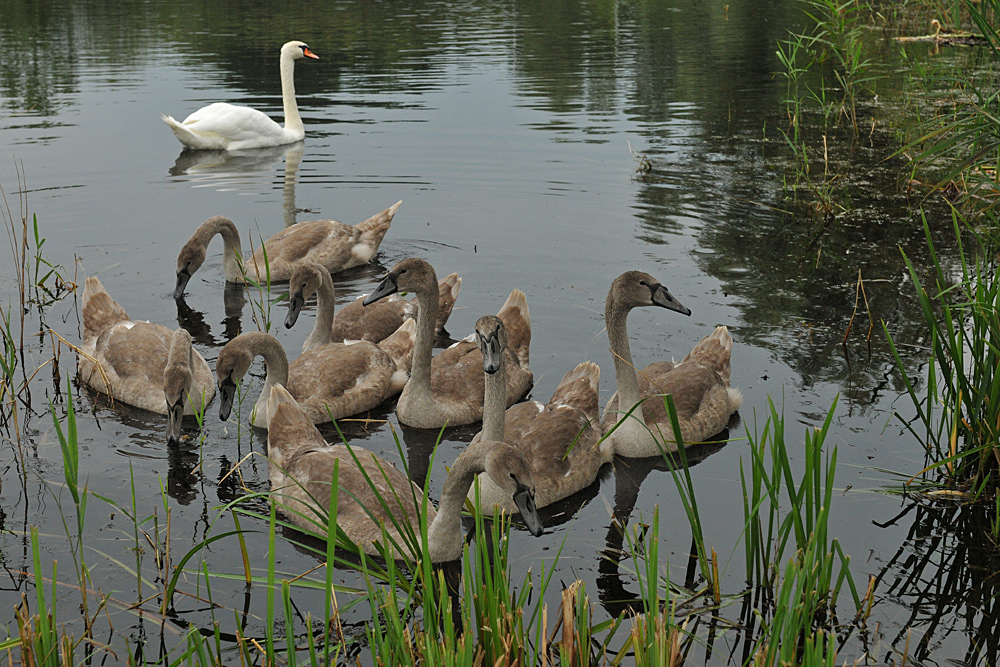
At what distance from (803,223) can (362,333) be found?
6190mm

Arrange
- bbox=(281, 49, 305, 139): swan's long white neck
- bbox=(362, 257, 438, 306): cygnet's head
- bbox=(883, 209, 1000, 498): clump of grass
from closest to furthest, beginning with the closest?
1. bbox=(883, 209, 1000, 498): clump of grass
2. bbox=(362, 257, 438, 306): cygnet's head
3. bbox=(281, 49, 305, 139): swan's long white neck

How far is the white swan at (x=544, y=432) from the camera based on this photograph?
→ 264 inches

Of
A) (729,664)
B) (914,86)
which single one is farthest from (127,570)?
(914,86)

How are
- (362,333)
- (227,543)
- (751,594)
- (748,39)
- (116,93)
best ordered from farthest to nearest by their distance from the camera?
1. (748,39)
2. (116,93)
3. (362,333)
4. (227,543)
5. (751,594)

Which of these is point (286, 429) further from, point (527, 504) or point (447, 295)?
point (447, 295)

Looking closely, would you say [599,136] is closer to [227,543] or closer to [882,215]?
[882,215]

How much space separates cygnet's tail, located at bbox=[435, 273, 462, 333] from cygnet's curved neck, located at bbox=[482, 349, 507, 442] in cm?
311

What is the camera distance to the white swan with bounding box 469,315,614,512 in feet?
22.0

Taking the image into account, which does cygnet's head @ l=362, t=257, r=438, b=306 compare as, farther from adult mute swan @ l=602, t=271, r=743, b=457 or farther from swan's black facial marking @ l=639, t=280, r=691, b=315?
swan's black facial marking @ l=639, t=280, r=691, b=315

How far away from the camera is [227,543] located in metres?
6.31

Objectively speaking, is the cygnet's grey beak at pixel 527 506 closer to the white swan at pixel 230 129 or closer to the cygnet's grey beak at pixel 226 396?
the cygnet's grey beak at pixel 226 396

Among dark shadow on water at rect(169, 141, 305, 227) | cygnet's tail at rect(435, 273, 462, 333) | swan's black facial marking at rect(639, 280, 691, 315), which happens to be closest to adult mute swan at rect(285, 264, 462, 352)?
cygnet's tail at rect(435, 273, 462, 333)

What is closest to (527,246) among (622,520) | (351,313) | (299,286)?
(351,313)

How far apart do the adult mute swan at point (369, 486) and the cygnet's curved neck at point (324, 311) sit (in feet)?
6.13
